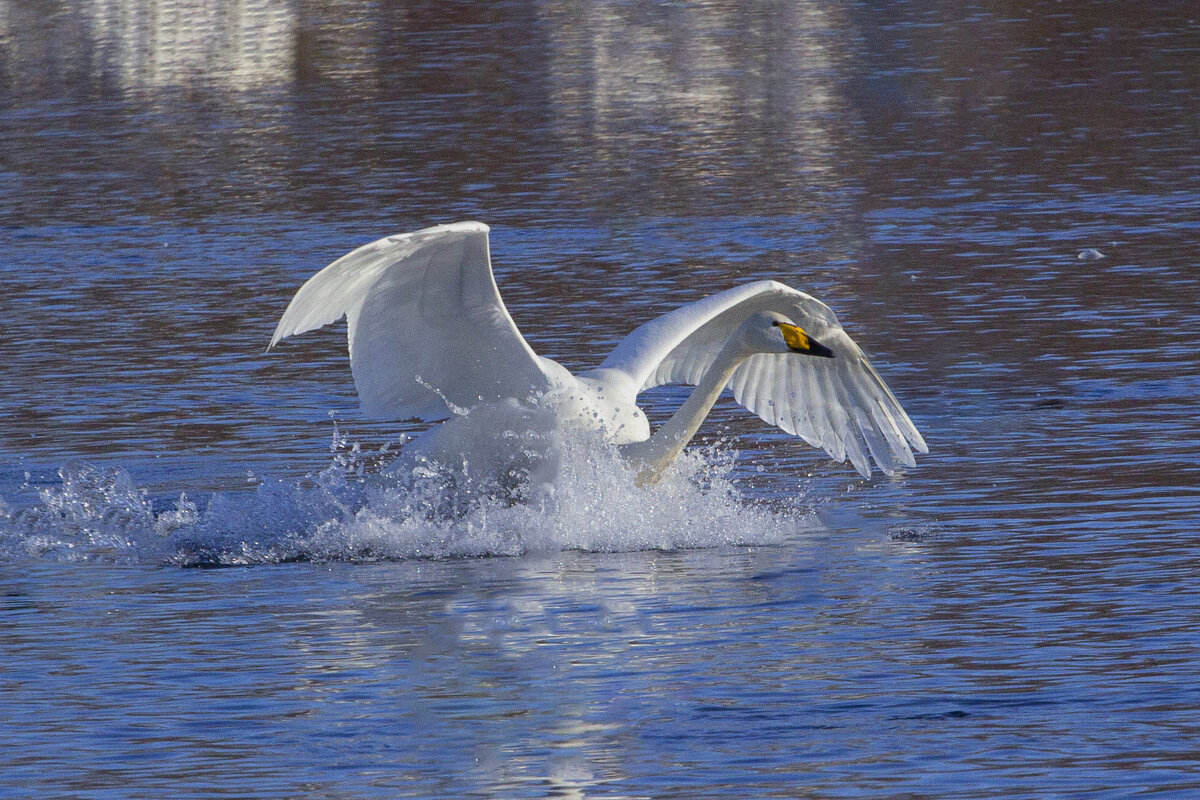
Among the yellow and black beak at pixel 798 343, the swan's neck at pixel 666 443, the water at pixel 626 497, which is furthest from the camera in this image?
the yellow and black beak at pixel 798 343

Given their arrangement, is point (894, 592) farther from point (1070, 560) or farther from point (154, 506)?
point (154, 506)

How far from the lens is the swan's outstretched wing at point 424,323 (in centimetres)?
903

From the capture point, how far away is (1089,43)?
3095 cm

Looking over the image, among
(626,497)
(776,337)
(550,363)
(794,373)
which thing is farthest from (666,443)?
(794,373)

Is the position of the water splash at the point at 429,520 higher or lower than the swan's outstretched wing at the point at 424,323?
lower

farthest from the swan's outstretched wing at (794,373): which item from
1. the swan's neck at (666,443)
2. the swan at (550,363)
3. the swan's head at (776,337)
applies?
the swan's neck at (666,443)

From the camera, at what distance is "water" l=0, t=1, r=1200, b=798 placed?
22.2 feet

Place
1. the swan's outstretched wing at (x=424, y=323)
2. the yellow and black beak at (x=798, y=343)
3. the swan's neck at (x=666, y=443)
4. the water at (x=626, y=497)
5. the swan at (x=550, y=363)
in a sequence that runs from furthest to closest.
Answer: the yellow and black beak at (x=798, y=343) < the swan's neck at (x=666, y=443) < the swan at (x=550, y=363) < the swan's outstretched wing at (x=424, y=323) < the water at (x=626, y=497)

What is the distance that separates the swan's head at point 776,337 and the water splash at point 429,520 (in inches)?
24.0

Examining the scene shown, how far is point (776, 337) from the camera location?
10.3 m

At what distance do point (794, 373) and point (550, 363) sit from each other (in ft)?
5.35

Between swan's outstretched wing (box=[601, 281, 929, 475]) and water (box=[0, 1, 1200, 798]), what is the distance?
0.23 metres

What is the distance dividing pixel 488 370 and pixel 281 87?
21491mm

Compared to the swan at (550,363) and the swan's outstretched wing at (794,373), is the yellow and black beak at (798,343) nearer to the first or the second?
the swan at (550,363)
